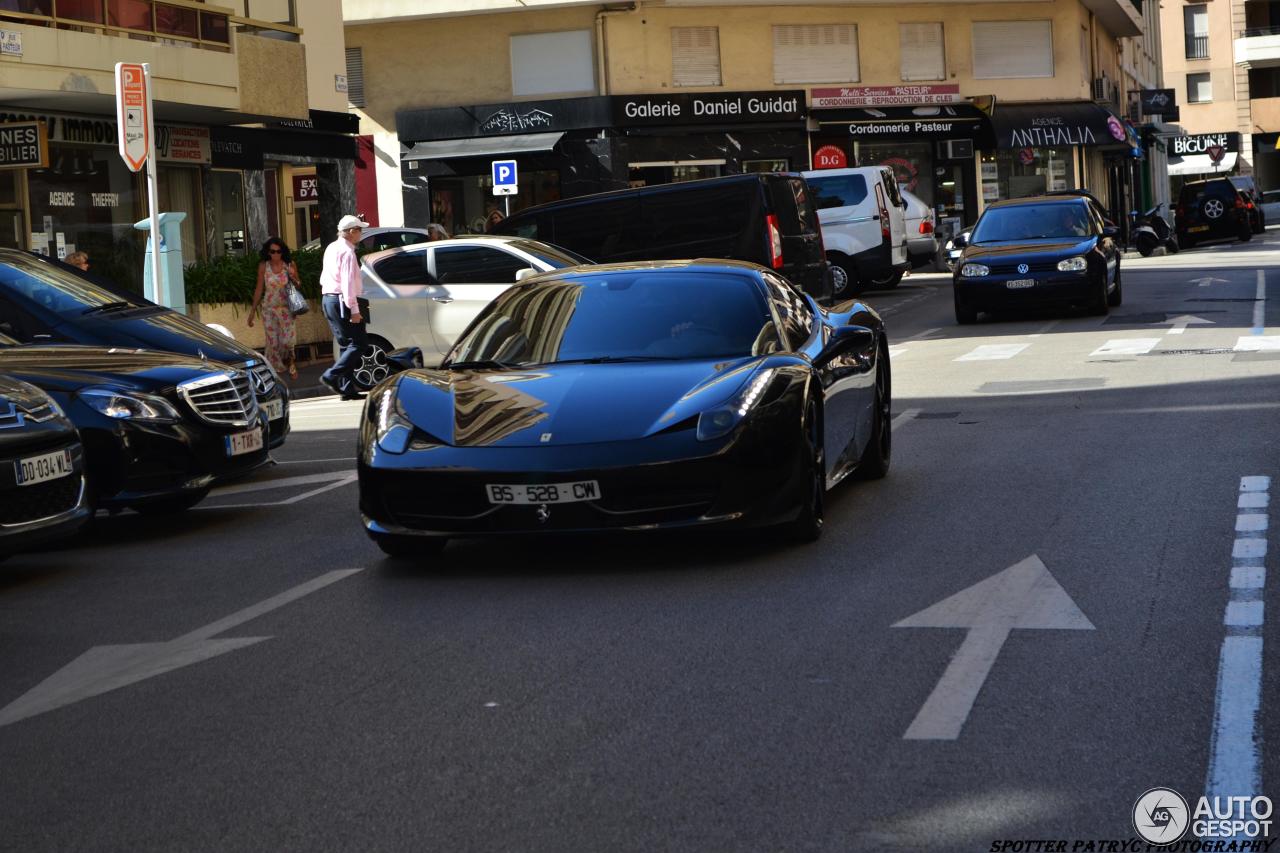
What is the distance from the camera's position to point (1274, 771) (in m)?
4.76

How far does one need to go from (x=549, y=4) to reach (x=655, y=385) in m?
35.2

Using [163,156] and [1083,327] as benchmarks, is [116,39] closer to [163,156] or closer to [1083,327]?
[163,156]

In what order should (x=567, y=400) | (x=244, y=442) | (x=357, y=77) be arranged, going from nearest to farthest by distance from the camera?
(x=567, y=400) < (x=244, y=442) < (x=357, y=77)

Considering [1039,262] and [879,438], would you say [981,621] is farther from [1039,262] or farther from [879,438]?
[1039,262]

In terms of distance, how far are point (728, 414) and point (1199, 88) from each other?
8994 centimetres

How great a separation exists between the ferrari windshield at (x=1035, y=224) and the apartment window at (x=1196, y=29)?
72.0m

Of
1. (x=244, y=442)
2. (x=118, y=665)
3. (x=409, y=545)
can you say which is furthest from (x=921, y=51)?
(x=118, y=665)

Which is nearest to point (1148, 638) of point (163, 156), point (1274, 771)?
point (1274, 771)

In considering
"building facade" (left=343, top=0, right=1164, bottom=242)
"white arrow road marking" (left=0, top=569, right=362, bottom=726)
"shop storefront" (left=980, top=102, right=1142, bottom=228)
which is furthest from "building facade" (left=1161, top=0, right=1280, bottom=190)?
"white arrow road marking" (left=0, top=569, right=362, bottom=726)

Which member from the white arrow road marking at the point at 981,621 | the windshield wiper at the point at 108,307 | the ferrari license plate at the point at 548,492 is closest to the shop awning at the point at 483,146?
the windshield wiper at the point at 108,307

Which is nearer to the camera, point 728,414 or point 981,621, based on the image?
point 981,621

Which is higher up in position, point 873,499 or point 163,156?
point 163,156

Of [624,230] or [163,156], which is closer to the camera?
[624,230]

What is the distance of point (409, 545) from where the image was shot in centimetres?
866
